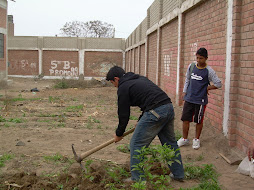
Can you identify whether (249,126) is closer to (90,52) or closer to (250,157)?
(250,157)

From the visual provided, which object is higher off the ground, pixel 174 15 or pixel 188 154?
pixel 174 15

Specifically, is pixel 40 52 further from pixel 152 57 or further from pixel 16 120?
pixel 16 120

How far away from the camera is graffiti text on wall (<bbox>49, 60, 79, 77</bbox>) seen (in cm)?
3017

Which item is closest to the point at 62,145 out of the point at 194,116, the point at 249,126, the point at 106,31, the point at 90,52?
the point at 194,116

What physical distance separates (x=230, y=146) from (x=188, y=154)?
68 centimetres

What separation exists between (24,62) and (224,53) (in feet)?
90.3

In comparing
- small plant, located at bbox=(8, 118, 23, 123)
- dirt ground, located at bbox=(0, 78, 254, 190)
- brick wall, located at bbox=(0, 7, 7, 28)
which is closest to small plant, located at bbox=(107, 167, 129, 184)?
dirt ground, located at bbox=(0, 78, 254, 190)

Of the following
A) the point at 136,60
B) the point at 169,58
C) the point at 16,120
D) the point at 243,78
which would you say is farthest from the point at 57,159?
the point at 136,60

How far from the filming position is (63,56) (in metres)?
30.2

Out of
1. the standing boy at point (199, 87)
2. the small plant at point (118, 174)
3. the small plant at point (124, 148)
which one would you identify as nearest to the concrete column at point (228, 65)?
the standing boy at point (199, 87)

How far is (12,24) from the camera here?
37.5m

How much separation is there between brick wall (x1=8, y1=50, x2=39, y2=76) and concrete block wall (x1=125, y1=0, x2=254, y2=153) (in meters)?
22.9

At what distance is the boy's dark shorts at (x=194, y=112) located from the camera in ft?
17.0

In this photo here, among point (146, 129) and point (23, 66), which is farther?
point (23, 66)
